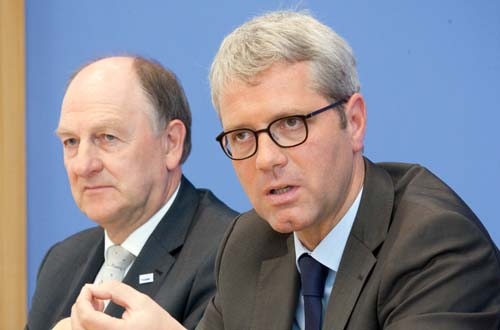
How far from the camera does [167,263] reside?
2551 millimetres

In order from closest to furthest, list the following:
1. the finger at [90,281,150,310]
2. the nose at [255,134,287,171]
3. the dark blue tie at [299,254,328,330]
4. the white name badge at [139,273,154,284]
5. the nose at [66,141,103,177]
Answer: the nose at [255,134,287,171] < the dark blue tie at [299,254,328,330] < the finger at [90,281,150,310] < the white name badge at [139,273,154,284] < the nose at [66,141,103,177]

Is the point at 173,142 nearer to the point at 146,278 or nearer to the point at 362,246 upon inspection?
the point at 146,278

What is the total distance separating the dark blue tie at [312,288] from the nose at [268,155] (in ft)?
0.88

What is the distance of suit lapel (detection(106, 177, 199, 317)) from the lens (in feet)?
8.28

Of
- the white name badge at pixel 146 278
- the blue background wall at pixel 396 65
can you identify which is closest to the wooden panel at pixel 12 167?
the blue background wall at pixel 396 65

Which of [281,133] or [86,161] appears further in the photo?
[86,161]

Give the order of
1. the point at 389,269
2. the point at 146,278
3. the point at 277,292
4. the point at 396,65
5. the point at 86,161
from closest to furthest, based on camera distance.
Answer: the point at 389,269, the point at 277,292, the point at 146,278, the point at 86,161, the point at 396,65

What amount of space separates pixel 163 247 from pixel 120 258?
0.20 meters

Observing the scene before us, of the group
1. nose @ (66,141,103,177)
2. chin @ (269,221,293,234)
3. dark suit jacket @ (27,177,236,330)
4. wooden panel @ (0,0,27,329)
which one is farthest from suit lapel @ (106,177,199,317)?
wooden panel @ (0,0,27,329)

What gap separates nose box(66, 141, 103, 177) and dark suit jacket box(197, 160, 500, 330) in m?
0.64

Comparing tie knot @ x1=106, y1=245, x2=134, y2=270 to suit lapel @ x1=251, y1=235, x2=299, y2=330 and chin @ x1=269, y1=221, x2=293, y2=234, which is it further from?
chin @ x1=269, y1=221, x2=293, y2=234

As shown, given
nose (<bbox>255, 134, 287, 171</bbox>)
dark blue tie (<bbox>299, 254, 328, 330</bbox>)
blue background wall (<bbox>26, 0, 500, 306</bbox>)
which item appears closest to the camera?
nose (<bbox>255, 134, 287, 171</bbox>)

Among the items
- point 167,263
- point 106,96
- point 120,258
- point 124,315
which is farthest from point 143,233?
point 124,315

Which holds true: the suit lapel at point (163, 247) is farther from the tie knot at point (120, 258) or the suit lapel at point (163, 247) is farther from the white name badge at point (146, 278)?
the tie knot at point (120, 258)
